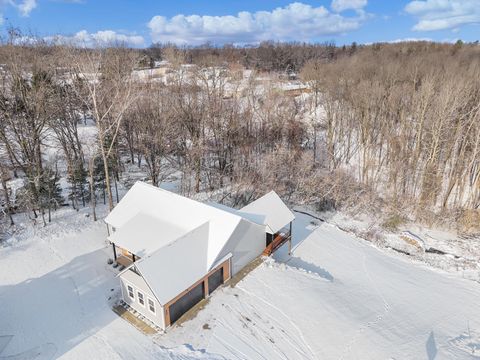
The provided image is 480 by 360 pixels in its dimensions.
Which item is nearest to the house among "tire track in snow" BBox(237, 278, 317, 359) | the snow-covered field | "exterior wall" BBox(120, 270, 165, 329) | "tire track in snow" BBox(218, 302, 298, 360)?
"exterior wall" BBox(120, 270, 165, 329)

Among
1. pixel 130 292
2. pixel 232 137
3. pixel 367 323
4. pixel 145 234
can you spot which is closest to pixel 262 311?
pixel 367 323

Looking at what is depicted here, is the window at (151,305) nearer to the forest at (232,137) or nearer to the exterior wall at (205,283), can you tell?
the exterior wall at (205,283)

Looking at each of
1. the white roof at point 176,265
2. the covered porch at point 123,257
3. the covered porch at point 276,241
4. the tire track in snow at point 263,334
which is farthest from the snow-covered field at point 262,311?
the white roof at point 176,265

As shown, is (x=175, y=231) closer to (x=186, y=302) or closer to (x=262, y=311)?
(x=186, y=302)

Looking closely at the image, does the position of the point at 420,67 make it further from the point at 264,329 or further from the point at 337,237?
the point at 264,329

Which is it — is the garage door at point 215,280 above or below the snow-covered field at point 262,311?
above

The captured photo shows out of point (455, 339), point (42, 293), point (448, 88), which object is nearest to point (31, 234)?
point (42, 293)

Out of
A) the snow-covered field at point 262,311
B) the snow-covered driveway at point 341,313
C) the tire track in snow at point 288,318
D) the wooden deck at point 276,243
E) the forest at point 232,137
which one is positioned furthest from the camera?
the forest at point 232,137

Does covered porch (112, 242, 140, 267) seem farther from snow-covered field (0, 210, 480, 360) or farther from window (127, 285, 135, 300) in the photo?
window (127, 285, 135, 300)
